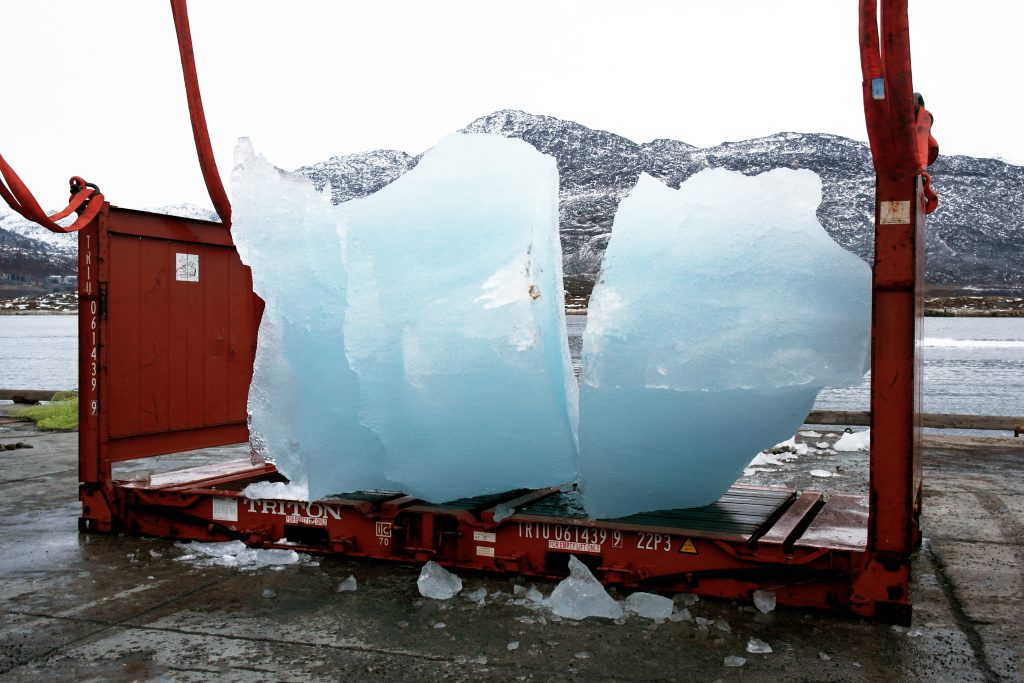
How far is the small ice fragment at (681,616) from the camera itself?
429cm

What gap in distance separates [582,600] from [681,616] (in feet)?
1.54

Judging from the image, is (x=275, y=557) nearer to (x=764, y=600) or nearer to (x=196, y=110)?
(x=764, y=600)

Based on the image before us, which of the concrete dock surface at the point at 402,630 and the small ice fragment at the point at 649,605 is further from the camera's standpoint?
the small ice fragment at the point at 649,605

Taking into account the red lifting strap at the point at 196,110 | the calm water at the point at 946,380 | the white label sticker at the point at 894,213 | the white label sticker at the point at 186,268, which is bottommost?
the calm water at the point at 946,380

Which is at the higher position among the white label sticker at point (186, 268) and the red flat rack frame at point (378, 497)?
the white label sticker at point (186, 268)

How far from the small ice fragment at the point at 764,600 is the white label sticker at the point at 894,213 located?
1.82 meters

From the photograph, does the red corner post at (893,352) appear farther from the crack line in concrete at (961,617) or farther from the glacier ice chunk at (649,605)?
the glacier ice chunk at (649,605)

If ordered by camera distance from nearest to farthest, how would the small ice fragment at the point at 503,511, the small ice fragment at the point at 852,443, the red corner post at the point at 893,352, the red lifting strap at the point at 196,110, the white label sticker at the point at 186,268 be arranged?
the red corner post at the point at 893,352 < the small ice fragment at the point at 503,511 < the red lifting strap at the point at 196,110 < the white label sticker at the point at 186,268 < the small ice fragment at the point at 852,443

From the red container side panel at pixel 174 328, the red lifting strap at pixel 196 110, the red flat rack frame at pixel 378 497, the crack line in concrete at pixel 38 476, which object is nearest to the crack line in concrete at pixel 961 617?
the red flat rack frame at pixel 378 497

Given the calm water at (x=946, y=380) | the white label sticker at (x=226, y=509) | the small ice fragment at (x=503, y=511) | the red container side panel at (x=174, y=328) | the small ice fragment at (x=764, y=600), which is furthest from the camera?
the calm water at (x=946, y=380)

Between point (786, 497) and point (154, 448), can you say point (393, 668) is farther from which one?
point (154, 448)

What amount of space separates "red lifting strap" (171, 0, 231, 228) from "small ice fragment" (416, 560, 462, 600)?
10.5 ft

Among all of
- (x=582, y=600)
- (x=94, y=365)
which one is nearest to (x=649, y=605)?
(x=582, y=600)

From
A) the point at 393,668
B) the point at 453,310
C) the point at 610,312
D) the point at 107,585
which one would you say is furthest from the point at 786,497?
the point at 107,585
